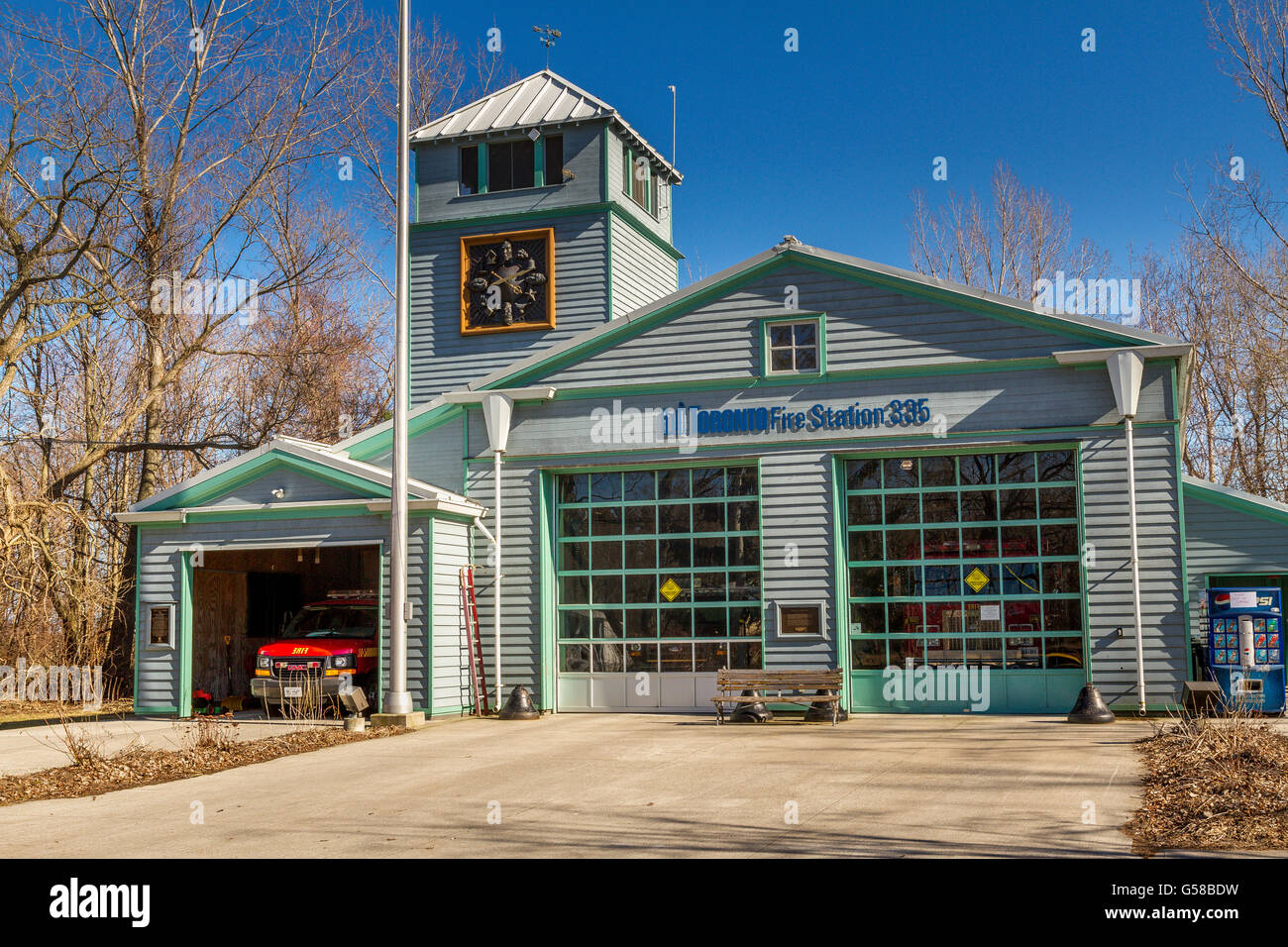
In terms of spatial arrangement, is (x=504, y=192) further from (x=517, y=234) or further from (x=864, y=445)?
(x=864, y=445)

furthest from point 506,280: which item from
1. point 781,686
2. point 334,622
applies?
point 781,686

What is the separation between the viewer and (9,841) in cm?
931

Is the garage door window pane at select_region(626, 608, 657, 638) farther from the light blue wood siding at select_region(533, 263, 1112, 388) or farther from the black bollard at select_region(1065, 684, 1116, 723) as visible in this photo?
the black bollard at select_region(1065, 684, 1116, 723)

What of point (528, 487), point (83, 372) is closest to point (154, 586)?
point (528, 487)

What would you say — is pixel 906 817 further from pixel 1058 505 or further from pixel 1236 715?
pixel 1058 505

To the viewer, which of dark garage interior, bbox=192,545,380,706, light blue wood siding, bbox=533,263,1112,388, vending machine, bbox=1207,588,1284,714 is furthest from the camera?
dark garage interior, bbox=192,545,380,706

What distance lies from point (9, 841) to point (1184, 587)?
14.0 m

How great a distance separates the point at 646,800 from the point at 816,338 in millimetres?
9301

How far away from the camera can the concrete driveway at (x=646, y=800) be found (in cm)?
867

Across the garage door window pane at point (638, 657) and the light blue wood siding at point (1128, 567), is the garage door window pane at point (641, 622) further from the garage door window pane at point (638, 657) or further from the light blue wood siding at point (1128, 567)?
the light blue wood siding at point (1128, 567)

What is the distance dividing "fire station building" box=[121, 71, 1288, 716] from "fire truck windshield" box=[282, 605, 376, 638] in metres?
1.62

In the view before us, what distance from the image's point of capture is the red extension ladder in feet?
60.8

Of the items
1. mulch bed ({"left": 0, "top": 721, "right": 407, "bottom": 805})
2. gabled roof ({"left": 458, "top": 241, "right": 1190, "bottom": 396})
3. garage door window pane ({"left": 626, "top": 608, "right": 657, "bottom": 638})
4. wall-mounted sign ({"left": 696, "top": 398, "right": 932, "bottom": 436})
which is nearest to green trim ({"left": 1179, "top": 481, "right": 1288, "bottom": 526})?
gabled roof ({"left": 458, "top": 241, "right": 1190, "bottom": 396})

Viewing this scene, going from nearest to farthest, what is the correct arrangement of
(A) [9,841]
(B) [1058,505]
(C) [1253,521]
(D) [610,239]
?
(A) [9,841]
(B) [1058,505]
(C) [1253,521]
(D) [610,239]
